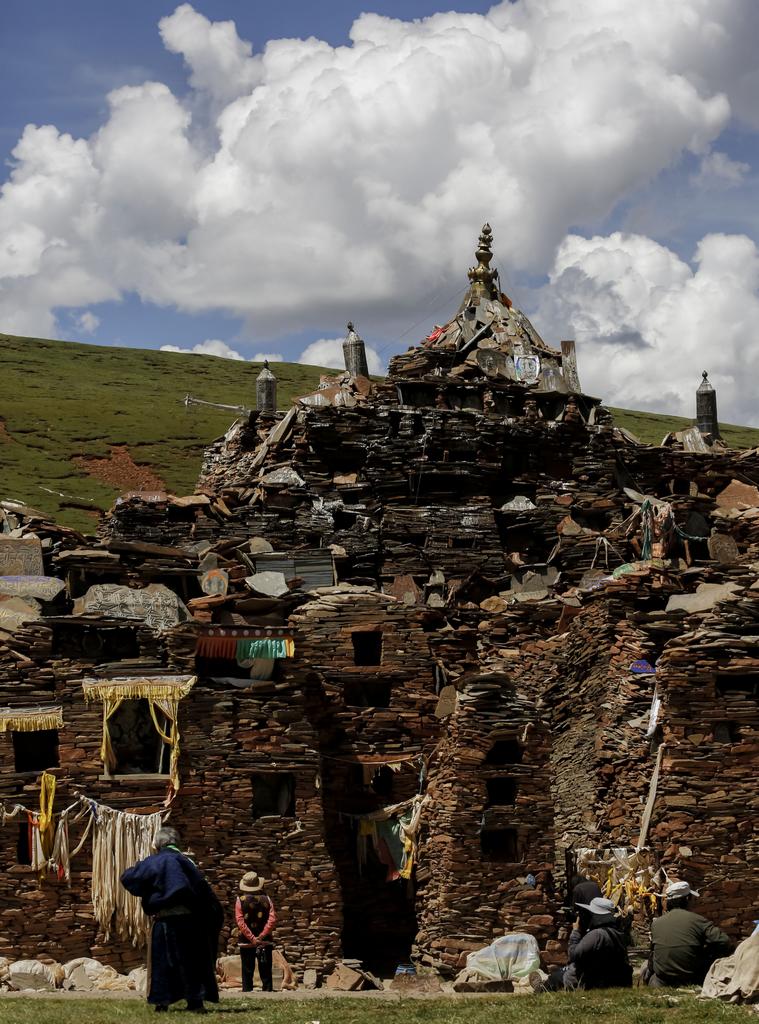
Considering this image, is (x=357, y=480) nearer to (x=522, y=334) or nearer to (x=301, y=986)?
(x=522, y=334)

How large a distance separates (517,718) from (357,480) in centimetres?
1978

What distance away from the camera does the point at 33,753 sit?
27891 millimetres

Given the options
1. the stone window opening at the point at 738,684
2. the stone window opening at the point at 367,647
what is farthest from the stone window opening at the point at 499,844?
the stone window opening at the point at 367,647

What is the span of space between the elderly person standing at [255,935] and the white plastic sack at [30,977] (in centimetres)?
362

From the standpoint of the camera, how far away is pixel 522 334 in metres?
58.2

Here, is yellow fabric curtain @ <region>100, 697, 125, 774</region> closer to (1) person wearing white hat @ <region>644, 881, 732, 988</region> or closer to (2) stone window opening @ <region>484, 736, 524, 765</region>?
(2) stone window opening @ <region>484, 736, 524, 765</region>

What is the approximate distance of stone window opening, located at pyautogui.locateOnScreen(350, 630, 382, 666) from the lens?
3225 centimetres

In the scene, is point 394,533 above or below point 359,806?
above

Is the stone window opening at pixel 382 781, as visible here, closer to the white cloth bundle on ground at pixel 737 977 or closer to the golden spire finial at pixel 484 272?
the white cloth bundle on ground at pixel 737 977

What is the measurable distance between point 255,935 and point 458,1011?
21.7 ft

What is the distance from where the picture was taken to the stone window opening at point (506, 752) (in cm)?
2855

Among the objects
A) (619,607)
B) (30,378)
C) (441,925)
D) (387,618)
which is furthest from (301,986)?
(30,378)

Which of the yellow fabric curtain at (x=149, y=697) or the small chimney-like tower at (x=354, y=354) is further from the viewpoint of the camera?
the small chimney-like tower at (x=354, y=354)

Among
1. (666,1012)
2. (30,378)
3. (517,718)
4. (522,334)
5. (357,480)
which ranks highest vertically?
(30,378)
